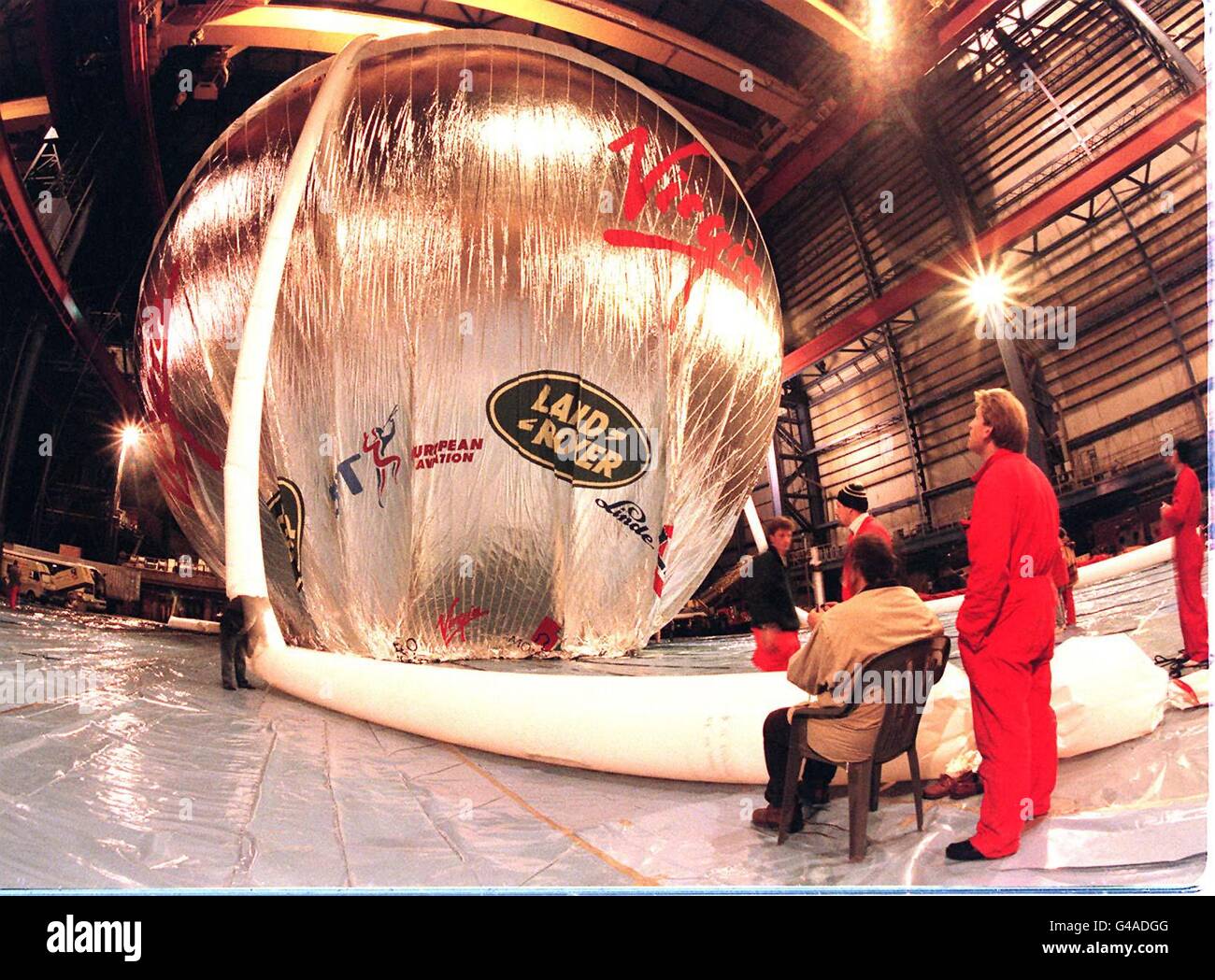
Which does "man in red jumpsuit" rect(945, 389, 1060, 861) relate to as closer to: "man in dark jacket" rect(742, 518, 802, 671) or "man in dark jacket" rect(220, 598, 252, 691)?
"man in dark jacket" rect(742, 518, 802, 671)

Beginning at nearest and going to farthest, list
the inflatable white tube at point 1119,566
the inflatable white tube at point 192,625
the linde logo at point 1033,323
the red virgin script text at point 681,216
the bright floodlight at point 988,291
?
the red virgin script text at point 681,216
the inflatable white tube at point 1119,566
the inflatable white tube at point 192,625
the bright floodlight at point 988,291
the linde logo at point 1033,323

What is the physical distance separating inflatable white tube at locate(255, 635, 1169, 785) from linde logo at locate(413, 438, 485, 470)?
1365 mm

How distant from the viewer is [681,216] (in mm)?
4160

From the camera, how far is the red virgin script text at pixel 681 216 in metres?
3.89

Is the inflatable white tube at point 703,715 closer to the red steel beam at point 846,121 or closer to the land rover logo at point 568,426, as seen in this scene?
the land rover logo at point 568,426

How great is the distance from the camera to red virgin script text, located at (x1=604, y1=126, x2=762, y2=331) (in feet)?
12.8

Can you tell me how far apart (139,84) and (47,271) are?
11.2ft

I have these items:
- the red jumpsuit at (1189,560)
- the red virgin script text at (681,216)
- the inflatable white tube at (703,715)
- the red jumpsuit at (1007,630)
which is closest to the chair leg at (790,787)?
the inflatable white tube at (703,715)

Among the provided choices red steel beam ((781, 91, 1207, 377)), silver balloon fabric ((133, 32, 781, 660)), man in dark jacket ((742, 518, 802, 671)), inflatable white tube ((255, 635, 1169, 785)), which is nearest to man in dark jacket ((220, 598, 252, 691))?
silver balloon fabric ((133, 32, 781, 660))

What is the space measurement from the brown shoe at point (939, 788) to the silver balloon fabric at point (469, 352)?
216 cm

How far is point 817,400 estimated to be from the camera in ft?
56.7
